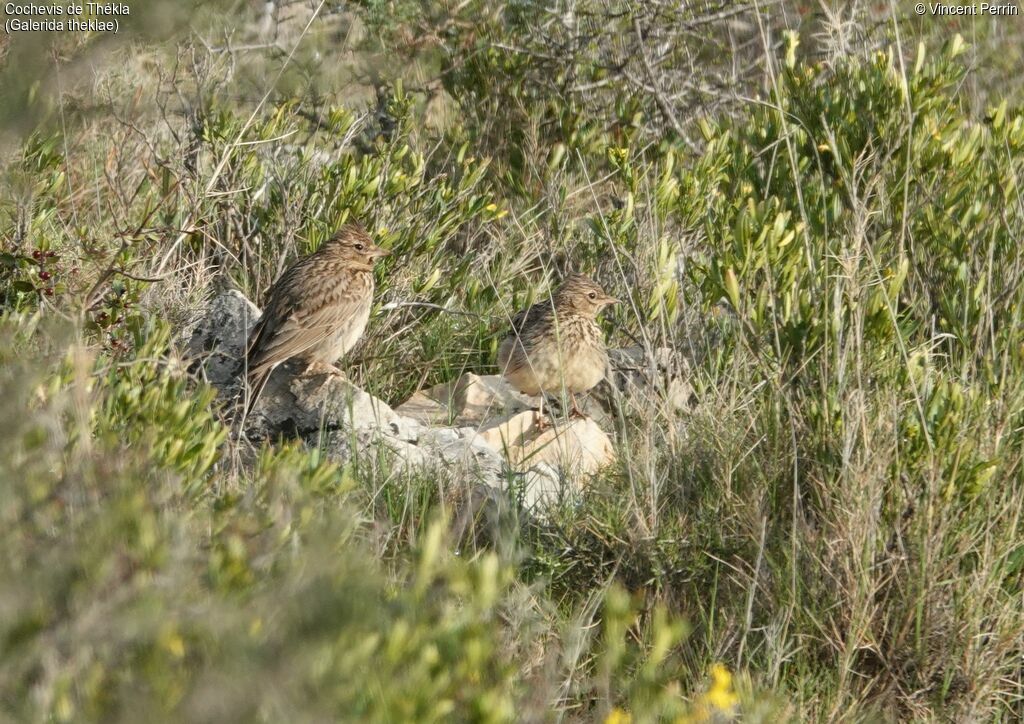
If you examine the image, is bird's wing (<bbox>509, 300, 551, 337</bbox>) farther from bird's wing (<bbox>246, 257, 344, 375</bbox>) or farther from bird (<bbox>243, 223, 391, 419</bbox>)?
bird's wing (<bbox>246, 257, 344, 375</bbox>)

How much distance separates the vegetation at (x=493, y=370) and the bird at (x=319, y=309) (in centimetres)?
35

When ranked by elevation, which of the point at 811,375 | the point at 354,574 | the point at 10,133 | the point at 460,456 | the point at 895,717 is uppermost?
the point at 10,133

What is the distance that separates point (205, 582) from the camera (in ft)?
9.20

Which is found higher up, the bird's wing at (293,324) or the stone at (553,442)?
the bird's wing at (293,324)

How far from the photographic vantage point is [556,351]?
241 inches

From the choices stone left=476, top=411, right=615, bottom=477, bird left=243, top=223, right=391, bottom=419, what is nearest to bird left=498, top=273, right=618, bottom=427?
stone left=476, top=411, right=615, bottom=477

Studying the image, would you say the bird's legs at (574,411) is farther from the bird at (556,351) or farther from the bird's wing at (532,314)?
the bird's wing at (532,314)

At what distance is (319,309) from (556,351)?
1.11 m

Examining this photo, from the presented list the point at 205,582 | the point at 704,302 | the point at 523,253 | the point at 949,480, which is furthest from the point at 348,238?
the point at 205,582

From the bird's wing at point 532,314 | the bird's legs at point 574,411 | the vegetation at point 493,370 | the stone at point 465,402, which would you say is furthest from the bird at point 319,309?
the bird's legs at point 574,411

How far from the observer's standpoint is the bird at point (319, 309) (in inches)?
235

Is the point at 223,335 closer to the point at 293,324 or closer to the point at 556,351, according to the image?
the point at 293,324

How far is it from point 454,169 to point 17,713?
6139 mm

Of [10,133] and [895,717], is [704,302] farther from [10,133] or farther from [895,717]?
[10,133]
